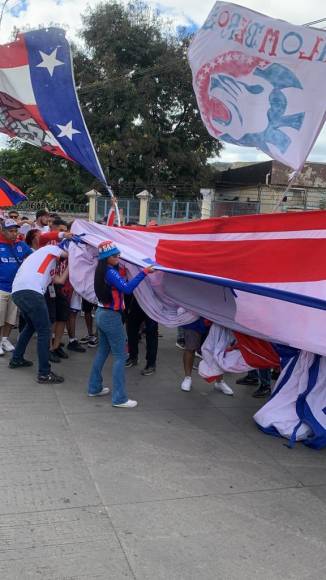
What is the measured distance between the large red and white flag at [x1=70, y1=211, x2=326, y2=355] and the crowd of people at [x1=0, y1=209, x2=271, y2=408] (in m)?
0.33

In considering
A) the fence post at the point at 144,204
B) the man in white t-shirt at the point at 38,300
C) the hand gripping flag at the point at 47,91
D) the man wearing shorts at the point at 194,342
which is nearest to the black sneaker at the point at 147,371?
the man wearing shorts at the point at 194,342

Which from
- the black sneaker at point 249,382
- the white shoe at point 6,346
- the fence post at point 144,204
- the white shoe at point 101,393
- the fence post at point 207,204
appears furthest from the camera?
the fence post at point 207,204

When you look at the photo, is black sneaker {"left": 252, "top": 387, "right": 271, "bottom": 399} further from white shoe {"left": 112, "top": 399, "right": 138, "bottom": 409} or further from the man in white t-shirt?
the man in white t-shirt

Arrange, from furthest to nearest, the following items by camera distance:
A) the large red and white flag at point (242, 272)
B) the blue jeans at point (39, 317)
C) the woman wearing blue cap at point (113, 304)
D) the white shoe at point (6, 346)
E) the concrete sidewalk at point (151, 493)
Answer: the white shoe at point (6, 346), the blue jeans at point (39, 317), the woman wearing blue cap at point (113, 304), the large red and white flag at point (242, 272), the concrete sidewalk at point (151, 493)

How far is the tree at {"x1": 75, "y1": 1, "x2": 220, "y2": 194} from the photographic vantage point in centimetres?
2373

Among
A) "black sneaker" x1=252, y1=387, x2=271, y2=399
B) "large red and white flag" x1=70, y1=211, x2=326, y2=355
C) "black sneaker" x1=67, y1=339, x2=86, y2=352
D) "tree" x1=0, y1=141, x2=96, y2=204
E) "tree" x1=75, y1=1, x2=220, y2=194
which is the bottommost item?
"black sneaker" x1=67, y1=339, x2=86, y2=352

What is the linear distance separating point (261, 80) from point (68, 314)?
3719 mm

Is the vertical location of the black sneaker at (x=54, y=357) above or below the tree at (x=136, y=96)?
below

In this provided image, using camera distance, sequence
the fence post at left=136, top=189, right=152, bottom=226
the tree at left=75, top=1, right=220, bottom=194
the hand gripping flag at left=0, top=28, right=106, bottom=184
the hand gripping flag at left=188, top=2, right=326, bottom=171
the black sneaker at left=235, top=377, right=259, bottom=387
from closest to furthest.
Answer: the hand gripping flag at left=188, top=2, right=326, bottom=171 → the black sneaker at left=235, top=377, right=259, bottom=387 → the hand gripping flag at left=0, top=28, right=106, bottom=184 → the fence post at left=136, top=189, right=152, bottom=226 → the tree at left=75, top=1, right=220, bottom=194

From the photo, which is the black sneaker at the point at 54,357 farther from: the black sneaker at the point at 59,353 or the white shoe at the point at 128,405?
the white shoe at the point at 128,405

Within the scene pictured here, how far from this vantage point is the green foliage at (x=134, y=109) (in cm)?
2378

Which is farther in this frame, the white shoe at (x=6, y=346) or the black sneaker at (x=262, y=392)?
the white shoe at (x=6, y=346)

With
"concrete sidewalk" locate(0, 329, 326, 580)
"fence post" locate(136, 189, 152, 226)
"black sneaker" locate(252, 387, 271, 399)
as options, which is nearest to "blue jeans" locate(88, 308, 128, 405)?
"concrete sidewalk" locate(0, 329, 326, 580)

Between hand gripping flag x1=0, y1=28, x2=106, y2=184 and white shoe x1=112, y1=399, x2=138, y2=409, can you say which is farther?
hand gripping flag x1=0, y1=28, x2=106, y2=184
